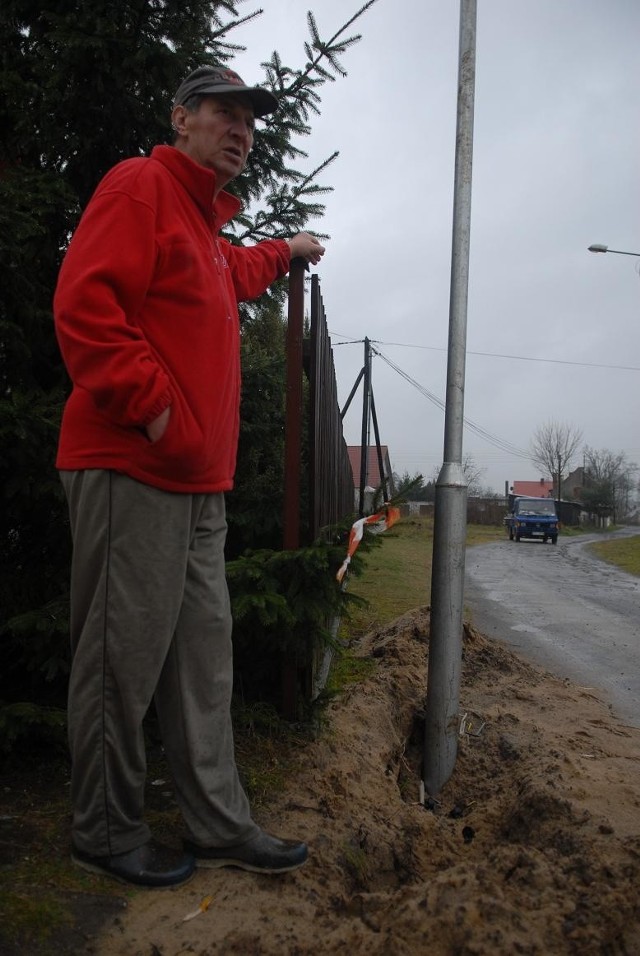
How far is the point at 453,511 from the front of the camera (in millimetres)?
3307

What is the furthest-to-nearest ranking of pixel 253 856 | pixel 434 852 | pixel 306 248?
pixel 306 248 < pixel 434 852 < pixel 253 856

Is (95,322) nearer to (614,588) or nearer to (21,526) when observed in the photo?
(21,526)

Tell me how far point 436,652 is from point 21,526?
71.1 inches

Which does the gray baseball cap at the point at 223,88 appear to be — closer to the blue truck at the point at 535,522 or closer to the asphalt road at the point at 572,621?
the asphalt road at the point at 572,621

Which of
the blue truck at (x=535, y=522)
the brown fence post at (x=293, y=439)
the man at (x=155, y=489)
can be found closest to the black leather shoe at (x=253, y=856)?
the man at (x=155, y=489)

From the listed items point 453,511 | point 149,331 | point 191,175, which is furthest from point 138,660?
point 453,511

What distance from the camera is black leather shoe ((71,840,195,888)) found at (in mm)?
2045

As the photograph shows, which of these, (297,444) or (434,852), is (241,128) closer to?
(297,444)

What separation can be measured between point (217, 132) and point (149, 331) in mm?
683

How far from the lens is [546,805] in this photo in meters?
2.68

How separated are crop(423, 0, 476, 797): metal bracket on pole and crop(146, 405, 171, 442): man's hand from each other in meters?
1.67

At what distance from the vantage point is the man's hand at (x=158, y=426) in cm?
190

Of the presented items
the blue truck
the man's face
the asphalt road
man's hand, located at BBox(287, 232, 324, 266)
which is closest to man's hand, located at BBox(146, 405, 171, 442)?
the man's face

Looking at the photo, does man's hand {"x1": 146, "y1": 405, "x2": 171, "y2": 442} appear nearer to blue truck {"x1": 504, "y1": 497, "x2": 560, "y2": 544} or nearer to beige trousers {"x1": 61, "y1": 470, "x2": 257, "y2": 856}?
beige trousers {"x1": 61, "y1": 470, "x2": 257, "y2": 856}
